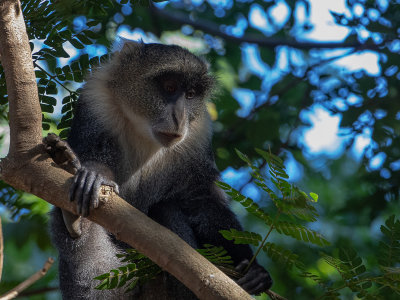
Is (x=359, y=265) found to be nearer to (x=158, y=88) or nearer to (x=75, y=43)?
(x=158, y=88)

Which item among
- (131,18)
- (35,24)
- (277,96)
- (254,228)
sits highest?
(35,24)

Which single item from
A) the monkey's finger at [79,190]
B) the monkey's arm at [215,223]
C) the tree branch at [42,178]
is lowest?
the monkey's arm at [215,223]

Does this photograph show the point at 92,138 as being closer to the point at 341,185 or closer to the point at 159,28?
→ the point at 159,28

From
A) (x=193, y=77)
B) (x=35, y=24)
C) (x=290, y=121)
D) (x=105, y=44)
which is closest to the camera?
(x=35, y=24)

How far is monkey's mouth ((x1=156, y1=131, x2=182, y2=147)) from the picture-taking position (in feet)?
15.6

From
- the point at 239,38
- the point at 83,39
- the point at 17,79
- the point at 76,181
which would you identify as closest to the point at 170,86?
the point at 83,39

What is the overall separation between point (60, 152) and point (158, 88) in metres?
1.69

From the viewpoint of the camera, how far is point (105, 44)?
6.27m

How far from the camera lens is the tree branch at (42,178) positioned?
111 inches

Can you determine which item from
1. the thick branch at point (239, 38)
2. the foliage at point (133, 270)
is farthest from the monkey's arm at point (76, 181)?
the thick branch at point (239, 38)

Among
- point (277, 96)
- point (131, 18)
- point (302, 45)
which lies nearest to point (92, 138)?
point (131, 18)

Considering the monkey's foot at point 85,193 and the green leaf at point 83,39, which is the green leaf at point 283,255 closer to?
the monkey's foot at point 85,193

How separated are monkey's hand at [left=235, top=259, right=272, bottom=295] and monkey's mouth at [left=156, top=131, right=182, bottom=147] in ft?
4.14

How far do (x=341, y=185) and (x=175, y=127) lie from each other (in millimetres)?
7870
